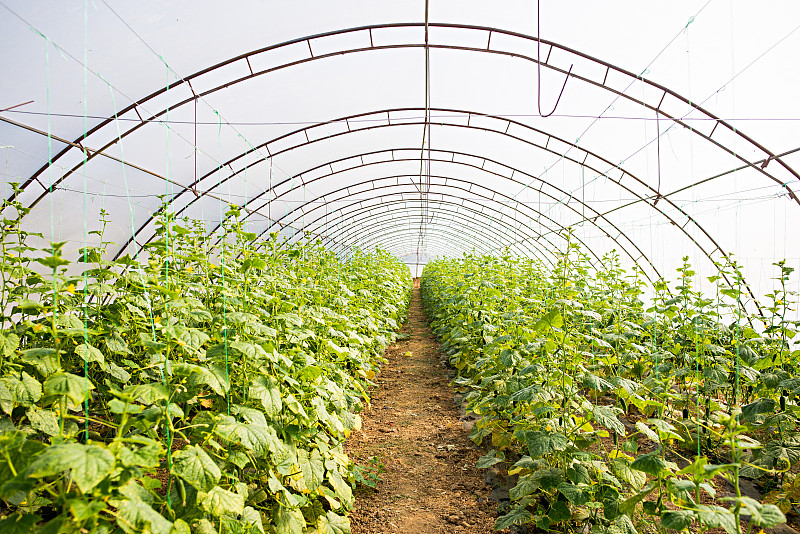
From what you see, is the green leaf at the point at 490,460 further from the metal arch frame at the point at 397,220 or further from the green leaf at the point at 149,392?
the metal arch frame at the point at 397,220

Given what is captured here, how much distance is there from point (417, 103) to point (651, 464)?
9.14 meters

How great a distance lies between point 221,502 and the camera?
7.35ft

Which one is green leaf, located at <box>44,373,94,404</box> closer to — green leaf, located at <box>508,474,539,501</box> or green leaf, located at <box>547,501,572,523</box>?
green leaf, located at <box>508,474,539,501</box>

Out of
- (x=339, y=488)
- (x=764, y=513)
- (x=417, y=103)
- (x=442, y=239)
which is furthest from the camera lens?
(x=442, y=239)

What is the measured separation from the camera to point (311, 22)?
24.0ft

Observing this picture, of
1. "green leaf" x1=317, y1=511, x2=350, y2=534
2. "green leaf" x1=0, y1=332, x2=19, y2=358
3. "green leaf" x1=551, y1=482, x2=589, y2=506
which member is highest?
"green leaf" x1=0, y1=332, x2=19, y2=358

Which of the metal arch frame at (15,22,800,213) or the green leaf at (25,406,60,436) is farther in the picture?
the metal arch frame at (15,22,800,213)

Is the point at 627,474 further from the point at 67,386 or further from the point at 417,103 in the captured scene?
the point at 417,103

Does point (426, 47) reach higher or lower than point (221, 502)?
higher

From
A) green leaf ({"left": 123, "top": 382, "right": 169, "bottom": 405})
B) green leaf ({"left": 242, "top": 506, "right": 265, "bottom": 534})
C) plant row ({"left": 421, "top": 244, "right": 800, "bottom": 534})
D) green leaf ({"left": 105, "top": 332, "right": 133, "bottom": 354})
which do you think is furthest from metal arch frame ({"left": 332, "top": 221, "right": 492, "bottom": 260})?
green leaf ({"left": 123, "top": 382, "right": 169, "bottom": 405})

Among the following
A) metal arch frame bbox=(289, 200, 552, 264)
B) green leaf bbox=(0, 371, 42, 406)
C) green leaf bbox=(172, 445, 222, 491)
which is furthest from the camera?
metal arch frame bbox=(289, 200, 552, 264)

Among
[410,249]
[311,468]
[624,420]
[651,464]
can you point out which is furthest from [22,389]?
[410,249]

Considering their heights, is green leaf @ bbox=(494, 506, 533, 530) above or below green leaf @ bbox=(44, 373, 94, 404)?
below

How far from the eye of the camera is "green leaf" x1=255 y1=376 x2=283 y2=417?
2686 millimetres
